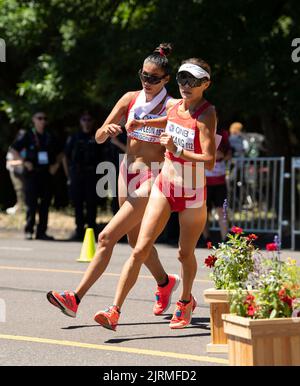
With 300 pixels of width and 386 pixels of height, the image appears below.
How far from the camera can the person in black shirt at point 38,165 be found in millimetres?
18406

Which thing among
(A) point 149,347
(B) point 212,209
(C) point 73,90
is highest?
(C) point 73,90

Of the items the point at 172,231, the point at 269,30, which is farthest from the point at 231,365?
the point at 269,30

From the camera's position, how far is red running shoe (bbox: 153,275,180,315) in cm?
984

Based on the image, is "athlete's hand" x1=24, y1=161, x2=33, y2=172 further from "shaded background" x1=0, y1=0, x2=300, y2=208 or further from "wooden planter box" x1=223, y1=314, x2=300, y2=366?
"wooden planter box" x1=223, y1=314, x2=300, y2=366

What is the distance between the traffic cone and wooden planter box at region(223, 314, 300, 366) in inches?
287

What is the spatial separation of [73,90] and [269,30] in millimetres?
3981

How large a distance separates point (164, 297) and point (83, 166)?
8.82 m

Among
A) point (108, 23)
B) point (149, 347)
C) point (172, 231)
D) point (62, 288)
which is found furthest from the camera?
point (108, 23)

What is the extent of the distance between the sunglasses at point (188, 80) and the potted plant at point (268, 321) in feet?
6.78

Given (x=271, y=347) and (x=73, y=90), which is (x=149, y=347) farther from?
(x=73, y=90)

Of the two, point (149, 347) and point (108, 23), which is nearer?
point (149, 347)

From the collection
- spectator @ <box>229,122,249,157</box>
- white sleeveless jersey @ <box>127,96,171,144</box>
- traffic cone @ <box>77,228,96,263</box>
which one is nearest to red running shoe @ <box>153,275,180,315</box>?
white sleeveless jersey @ <box>127,96,171,144</box>

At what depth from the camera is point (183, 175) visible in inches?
349

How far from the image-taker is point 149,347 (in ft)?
26.9
